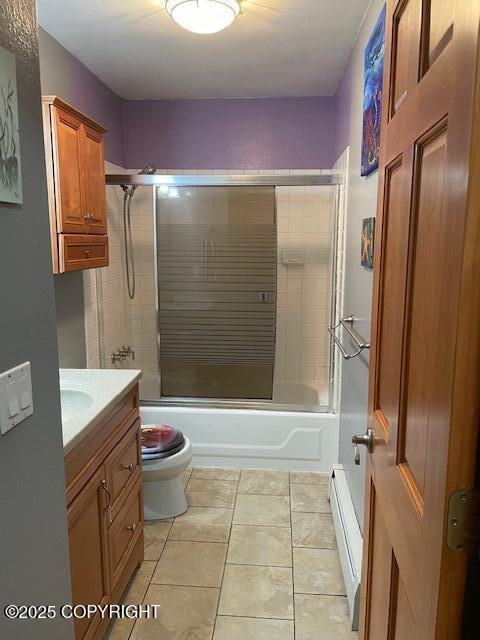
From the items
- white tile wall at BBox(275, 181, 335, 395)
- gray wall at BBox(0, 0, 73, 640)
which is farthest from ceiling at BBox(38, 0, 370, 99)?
gray wall at BBox(0, 0, 73, 640)

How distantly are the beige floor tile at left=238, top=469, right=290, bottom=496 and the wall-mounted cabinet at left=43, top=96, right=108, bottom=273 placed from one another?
1.61 metres

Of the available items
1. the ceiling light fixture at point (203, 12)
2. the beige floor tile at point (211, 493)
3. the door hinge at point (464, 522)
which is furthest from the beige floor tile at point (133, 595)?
the ceiling light fixture at point (203, 12)

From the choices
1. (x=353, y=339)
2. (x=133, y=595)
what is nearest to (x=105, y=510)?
(x=133, y=595)

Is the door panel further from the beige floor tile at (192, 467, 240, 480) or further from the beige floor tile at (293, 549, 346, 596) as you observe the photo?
the beige floor tile at (293, 549, 346, 596)

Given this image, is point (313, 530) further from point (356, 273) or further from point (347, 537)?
point (356, 273)

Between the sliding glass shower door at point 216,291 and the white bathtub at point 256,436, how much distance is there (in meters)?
0.37

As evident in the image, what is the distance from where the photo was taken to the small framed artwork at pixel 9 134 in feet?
2.77

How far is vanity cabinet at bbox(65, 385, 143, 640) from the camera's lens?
55.4 inches

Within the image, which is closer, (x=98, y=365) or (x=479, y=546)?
(x=479, y=546)

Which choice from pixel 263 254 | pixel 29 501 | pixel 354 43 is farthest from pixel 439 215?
pixel 263 254

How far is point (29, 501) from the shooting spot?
0.99m

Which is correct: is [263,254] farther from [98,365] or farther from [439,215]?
[439,215]

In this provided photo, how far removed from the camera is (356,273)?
2.39 metres

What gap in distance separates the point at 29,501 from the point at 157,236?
2.79 m
